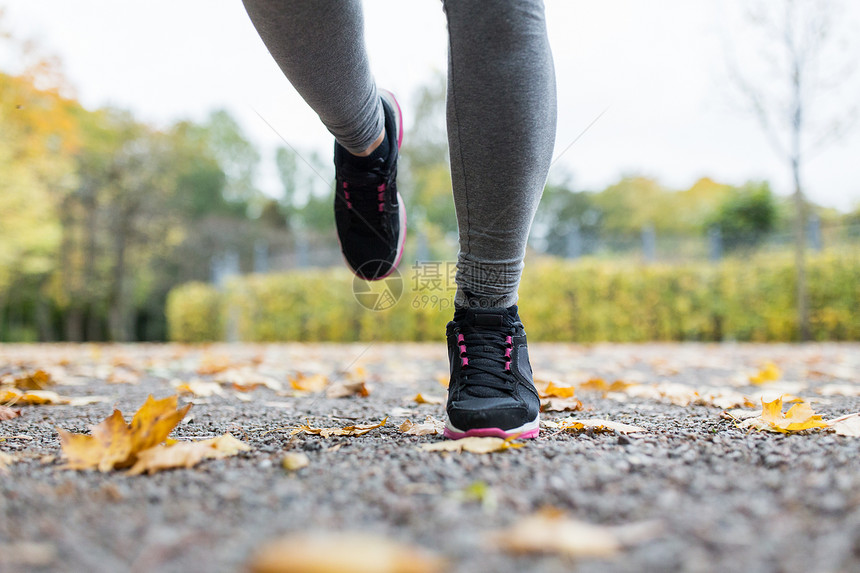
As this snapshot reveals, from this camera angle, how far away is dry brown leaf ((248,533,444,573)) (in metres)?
0.49

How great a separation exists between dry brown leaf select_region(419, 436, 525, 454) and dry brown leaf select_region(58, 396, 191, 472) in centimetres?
40

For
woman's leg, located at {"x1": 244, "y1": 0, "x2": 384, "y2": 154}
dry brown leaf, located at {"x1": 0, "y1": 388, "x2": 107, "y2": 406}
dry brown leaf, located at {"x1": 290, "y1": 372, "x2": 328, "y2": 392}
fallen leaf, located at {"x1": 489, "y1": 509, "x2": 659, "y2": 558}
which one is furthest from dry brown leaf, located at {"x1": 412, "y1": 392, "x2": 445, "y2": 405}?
fallen leaf, located at {"x1": 489, "y1": 509, "x2": 659, "y2": 558}

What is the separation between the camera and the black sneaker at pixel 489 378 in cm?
109

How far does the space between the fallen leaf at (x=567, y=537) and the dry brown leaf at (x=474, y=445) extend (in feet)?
1.05

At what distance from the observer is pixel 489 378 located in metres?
1.16

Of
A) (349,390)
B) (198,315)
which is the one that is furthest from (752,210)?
(349,390)

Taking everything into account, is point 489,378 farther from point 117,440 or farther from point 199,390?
point 199,390

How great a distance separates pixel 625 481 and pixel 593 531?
8.1 inches

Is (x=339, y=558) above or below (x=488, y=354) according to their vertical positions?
below

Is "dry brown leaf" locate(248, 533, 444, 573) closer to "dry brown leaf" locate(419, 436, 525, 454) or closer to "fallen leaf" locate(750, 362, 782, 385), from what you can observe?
"dry brown leaf" locate(419, 436, 525, 454)

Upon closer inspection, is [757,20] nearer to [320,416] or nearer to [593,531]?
[320,416]

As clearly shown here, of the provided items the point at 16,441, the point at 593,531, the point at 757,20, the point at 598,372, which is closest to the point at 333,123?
the point at 16,441

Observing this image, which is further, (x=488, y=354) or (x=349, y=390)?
(x=349, y=390)
